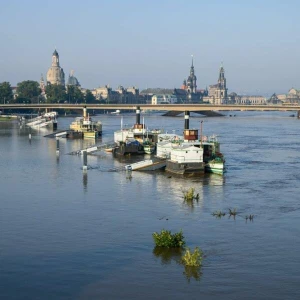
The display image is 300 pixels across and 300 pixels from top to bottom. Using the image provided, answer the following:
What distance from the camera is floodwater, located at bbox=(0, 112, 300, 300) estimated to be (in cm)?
1906

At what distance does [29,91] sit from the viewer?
179 meters

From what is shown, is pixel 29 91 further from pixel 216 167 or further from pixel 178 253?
pixel 178 253

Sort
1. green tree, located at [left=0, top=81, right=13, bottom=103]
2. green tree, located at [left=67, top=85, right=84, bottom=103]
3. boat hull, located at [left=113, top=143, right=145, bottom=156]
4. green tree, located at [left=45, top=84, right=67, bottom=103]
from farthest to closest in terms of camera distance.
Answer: green tree, located at [left=67, top=85, right=84, bottom=103] < green tree, located at [left=45, top=84, right=67, bottom=103] < green tree, located at [left=0, top=81, right=13, bottom=103] < boat hull, located at [left=113, top=143, right=145, bottom=156]

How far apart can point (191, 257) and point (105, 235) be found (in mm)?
4781

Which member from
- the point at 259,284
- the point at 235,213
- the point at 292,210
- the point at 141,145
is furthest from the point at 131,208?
the point at 141,145

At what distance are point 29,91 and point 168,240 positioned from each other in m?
161

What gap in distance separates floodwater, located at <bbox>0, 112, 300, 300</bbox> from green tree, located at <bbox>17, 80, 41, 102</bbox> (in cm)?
13486

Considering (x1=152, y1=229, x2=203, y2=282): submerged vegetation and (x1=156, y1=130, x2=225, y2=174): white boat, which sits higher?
(x1=156, y1=130, x2=225, y2=174): white boat

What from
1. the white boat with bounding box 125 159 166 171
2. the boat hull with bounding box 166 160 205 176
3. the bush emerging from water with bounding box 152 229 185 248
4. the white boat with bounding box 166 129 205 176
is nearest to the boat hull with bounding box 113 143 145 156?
the white boat with bounding box 125 159 166 171

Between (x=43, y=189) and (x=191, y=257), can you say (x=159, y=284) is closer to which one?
(x=191, y=257)

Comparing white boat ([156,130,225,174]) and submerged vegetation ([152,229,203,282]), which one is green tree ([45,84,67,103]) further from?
submerged vegetation ([152,229,203,282])

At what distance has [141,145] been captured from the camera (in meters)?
55.2

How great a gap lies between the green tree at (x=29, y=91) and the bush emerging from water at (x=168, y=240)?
511 ft

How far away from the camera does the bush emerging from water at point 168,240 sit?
74.0 feet
